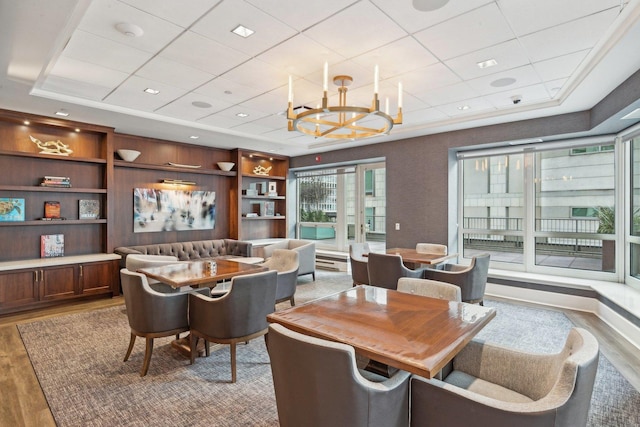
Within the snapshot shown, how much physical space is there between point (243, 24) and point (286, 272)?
102 inches

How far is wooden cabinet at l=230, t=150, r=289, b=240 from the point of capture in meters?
7.48

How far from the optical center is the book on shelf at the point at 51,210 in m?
5.11

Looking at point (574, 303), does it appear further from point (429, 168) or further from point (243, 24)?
point (243, 24)

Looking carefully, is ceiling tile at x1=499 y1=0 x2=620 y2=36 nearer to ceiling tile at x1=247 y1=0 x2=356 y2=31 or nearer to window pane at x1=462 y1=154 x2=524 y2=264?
ceiling tile at x1=247 y1=0 x2=356 y2=31

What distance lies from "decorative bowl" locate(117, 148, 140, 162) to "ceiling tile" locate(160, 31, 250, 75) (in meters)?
3.15

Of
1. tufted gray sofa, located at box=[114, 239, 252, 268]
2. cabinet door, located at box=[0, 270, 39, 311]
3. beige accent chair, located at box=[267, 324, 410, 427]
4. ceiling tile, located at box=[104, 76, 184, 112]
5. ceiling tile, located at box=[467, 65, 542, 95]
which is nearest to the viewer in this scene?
beige accent chair, located at box=[267, 324, 410, 427]

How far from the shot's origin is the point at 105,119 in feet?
16.5

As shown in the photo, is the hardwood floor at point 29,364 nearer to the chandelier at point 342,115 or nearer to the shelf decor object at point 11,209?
the shelf decor object at point 11,209

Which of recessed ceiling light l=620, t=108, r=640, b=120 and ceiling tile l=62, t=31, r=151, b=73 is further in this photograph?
recessed ceiling light l=620, t=108, r=640, b=120

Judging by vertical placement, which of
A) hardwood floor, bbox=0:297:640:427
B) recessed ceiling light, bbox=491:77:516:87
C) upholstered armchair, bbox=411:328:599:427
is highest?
recessed ceiling light, bbox=491:77:516:87

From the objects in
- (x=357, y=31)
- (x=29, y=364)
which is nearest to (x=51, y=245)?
(x=29, y=364)

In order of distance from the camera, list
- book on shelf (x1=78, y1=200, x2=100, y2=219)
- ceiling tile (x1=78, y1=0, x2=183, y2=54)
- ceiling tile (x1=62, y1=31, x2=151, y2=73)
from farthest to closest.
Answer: book on shelf (x1=78, y1=200, x2=100, y2=219), ceiling tile (x1=62, y1=31, x2=151, y2=73), ceiling tile (x1=78, y1=0, x2=183, y2=54)

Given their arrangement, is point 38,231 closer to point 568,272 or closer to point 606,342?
point 606,342

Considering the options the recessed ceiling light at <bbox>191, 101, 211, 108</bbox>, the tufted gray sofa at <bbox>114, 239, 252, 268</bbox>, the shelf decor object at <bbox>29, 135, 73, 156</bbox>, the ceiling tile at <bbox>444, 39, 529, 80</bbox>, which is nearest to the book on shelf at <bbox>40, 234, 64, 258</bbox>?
the tufted gray sofa at <bbox>114, 239, 252, 268</bbox>
